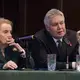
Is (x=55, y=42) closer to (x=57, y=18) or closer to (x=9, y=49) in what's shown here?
(x=57, y=18)

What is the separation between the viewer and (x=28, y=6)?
723cm

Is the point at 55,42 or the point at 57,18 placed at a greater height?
the point at 57,18

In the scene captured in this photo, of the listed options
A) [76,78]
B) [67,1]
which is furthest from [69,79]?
[67,1]

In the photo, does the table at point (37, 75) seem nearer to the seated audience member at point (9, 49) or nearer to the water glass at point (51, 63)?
the water glass at point (51, 63)

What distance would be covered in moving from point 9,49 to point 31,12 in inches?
125

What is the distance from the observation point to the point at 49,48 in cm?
421

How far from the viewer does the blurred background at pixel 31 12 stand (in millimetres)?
6926

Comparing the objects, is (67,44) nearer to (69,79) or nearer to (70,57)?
(70,57)

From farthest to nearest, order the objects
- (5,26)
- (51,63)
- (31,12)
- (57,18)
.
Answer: (31,12), (57,18), (5,26), (51,63)

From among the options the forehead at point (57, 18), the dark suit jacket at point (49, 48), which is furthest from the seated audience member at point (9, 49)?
the forehead at point (57, 18)

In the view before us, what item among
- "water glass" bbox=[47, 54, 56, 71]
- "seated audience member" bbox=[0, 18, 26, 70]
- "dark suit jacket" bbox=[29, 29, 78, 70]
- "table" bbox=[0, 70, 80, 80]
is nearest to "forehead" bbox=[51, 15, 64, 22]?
"dark suit jacket" bbox=[29, 29, 78, 70]

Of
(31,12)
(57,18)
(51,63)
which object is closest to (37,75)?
(51,63)

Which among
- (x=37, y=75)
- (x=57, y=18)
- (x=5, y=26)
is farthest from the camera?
(x=57, y=18)

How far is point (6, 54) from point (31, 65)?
1.00 ft
